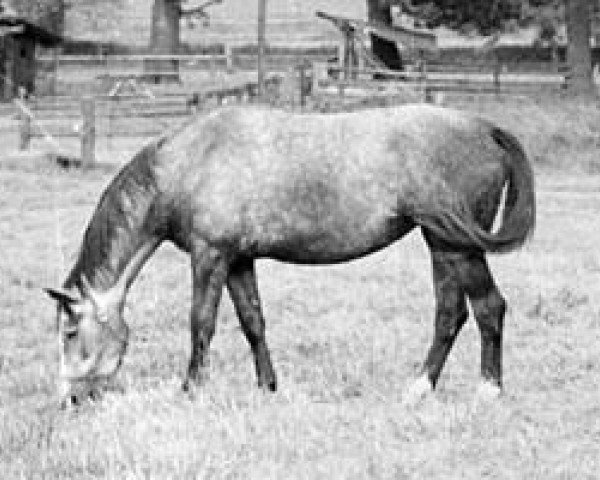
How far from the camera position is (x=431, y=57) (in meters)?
54.7

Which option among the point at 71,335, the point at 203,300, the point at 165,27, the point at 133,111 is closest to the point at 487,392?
the point at 203,300

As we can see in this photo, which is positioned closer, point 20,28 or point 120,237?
point 120,237

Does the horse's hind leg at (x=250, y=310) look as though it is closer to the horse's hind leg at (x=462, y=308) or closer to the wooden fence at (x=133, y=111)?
the horse's hind leg at (x=462, y=308)

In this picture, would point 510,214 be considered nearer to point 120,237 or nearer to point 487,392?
point 487,392

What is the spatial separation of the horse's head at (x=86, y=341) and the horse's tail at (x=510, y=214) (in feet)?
6.19

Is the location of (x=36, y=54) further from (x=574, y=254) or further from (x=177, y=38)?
(x=574, y=254)

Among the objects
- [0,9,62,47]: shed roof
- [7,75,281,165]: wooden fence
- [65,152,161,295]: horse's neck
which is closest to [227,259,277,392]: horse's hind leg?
[65,152,161,295]: horse's neck

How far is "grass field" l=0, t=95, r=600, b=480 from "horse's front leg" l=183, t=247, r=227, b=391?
19 cm

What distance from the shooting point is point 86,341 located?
287 inches

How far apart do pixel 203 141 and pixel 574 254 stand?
301 inches

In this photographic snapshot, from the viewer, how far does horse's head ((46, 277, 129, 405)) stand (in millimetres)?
7285

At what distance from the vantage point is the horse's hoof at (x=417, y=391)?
24.0ft

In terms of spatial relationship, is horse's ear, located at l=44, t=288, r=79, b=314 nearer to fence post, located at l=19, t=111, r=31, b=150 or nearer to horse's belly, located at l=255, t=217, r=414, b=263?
horse's belly, located at l=255, t=217, r=414, b=263

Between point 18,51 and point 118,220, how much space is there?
38.1 m
